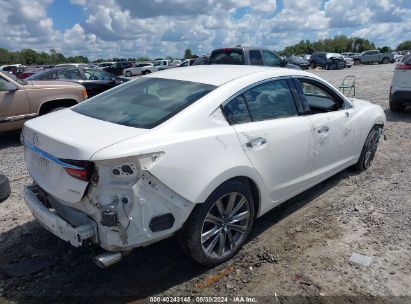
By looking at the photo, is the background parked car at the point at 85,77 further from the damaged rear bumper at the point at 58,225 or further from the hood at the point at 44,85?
the damaged rear bumper at the point at 58,225

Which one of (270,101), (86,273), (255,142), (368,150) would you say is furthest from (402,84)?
(86,273)

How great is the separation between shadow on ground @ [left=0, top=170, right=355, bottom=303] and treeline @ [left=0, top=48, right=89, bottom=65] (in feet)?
265

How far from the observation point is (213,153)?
9.86ft

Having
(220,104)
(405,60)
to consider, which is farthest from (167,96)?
(405,60)

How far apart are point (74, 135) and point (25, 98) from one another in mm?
5549

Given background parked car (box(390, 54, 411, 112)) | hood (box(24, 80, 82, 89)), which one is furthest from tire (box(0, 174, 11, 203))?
background parked car (box(390, 54, 411, 112))

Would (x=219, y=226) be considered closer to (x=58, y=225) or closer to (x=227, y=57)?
(x=58, y=225)

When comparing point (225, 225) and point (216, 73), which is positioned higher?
point (216, 73)

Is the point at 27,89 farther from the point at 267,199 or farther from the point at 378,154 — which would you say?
the point at 378,154

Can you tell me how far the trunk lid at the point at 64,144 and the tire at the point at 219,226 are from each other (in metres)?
0.79

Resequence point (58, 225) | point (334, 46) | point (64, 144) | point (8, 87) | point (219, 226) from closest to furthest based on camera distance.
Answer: point (64, 144)
point (58, 225)
point (219, 226)
point (8, 87)
point (334, 46)

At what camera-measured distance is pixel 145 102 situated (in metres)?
3.42

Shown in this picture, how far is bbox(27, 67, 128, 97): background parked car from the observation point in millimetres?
10876

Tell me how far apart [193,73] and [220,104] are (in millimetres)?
815
